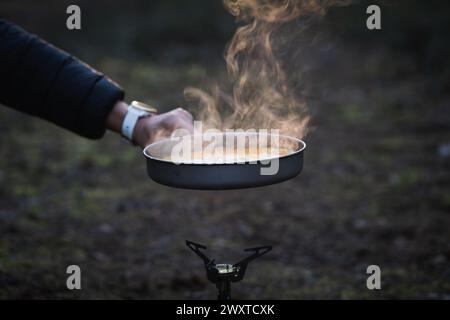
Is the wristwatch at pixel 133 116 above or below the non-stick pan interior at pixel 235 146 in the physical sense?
above

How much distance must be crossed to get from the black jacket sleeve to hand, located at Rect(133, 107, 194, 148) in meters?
0.20

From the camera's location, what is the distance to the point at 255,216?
5199 millimetres

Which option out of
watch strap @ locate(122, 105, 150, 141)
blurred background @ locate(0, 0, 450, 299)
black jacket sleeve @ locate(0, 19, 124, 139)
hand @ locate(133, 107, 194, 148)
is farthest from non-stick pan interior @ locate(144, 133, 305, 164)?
blurred background @ locate(0, 0, 450, 299)

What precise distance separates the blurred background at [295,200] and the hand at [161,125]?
1.23m

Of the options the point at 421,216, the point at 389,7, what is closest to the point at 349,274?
the point at 421,216

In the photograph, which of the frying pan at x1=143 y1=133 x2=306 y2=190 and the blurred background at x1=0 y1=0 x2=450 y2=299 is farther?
the blurred background at x1=0 y1=0 x2=450 y2=299

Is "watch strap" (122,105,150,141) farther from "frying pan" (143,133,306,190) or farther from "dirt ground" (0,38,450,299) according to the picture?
"dirt ground" (0,38,450,299)

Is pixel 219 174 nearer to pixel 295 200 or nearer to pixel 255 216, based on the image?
pixel 255 216

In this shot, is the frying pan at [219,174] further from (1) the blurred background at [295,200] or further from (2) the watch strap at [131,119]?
(1) the blurred background at [295,200]

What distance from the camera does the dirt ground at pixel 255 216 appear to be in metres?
3.84

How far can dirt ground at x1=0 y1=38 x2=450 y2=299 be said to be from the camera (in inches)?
151

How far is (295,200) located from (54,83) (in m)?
3.18

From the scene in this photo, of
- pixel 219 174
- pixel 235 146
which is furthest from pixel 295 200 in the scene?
pixel 219 174

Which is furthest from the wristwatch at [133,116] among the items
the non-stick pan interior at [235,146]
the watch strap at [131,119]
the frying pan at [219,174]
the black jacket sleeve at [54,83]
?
the frying pan at [219,174]
